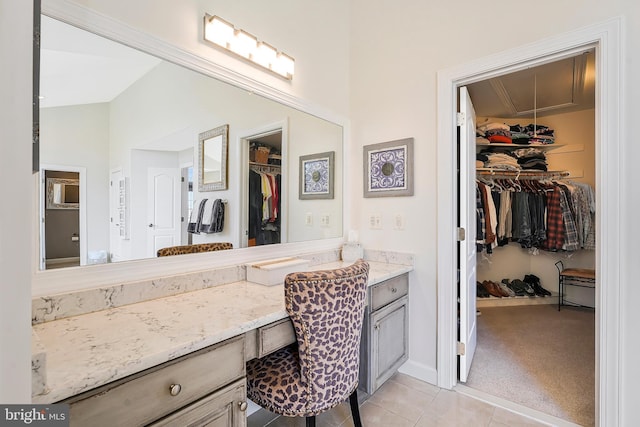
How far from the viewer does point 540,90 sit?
3.32 metres

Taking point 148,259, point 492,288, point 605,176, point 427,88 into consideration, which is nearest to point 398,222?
point 427,88

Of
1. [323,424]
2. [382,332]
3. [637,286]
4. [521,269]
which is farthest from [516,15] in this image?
[521,269]

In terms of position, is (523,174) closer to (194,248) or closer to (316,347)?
(316,347)

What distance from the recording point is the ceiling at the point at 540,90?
9.30 feet

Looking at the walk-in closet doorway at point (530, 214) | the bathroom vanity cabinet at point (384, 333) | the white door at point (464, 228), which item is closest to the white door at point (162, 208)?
the bathroom vanity cabinet at point (384, 333)

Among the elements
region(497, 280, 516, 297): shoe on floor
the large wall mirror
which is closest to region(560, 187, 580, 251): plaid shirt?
region(497, 280, 516, 297): shoe on floor

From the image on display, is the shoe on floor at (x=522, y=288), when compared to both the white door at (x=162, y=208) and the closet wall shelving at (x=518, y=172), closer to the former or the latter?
the closet wall shelving at (x=518, y=172)

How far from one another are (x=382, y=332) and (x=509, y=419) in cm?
85

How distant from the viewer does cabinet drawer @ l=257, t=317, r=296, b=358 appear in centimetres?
116

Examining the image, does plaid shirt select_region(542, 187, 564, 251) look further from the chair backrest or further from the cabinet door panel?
the chair backrest

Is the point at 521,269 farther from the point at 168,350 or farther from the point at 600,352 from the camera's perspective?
the point at 168,350

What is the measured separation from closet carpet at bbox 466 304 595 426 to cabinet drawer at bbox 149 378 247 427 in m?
1.71

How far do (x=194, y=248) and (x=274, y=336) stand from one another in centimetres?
65

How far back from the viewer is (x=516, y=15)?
1773 mm
